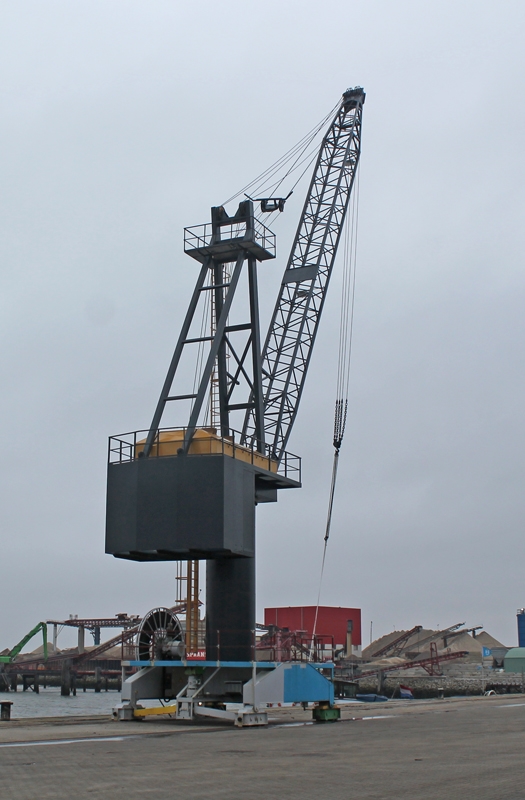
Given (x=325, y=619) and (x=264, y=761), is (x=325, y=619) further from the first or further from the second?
(x=264, y=761)

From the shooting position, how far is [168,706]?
31266 mm

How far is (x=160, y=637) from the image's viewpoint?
31.5 metres

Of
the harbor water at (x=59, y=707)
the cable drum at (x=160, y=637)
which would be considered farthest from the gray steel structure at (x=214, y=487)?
the harbor water at (x=59, y=707)

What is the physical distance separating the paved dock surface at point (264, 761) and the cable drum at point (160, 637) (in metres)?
3.84

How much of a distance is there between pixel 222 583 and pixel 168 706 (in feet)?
15.4

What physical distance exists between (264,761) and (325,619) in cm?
8425

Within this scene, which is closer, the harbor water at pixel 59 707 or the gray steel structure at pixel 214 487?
the gray steel structure at pixel 214 487

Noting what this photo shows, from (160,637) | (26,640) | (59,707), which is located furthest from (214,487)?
(26,640)

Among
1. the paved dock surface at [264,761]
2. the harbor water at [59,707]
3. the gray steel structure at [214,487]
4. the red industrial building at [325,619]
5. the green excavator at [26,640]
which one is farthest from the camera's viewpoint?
the green excavator at [26,640]

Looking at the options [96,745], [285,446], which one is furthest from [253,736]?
[285,446]

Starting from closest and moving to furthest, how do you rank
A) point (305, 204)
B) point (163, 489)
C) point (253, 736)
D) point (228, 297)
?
point (253, 736)
point (163, 489)
point (228, 297)
point (305, 204)

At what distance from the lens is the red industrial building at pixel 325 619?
94.2 metres

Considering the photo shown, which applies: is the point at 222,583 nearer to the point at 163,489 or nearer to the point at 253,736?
the point at 163,489

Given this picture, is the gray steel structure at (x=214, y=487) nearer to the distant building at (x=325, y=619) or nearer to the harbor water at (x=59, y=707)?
the harbor water at (x=59, y=707)
